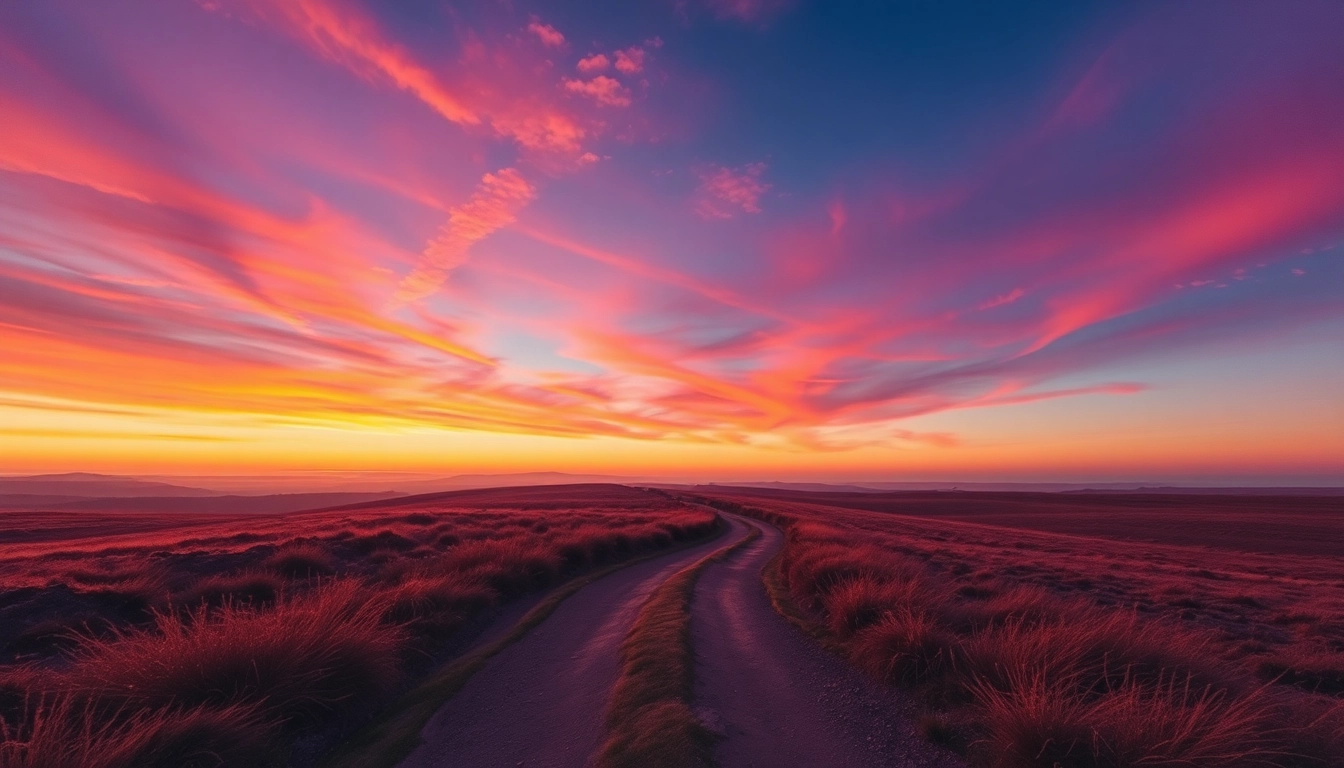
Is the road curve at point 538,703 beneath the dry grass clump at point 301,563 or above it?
beneath

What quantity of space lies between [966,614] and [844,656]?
9.93 feet

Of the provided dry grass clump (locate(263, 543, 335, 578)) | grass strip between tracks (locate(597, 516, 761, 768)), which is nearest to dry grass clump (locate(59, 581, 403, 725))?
grass strip between tracks (locate(597, 516, 761, 768))

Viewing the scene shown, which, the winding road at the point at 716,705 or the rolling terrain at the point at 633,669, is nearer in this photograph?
the rolling terrain at the point at 633,669

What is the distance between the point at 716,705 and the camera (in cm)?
838

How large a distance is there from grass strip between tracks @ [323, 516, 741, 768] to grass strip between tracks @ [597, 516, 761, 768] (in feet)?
9.20

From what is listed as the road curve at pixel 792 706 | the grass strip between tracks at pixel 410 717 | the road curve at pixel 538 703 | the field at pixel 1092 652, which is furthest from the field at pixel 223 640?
the field at pixel 1092 652

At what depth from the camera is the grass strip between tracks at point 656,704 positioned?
22.1ft

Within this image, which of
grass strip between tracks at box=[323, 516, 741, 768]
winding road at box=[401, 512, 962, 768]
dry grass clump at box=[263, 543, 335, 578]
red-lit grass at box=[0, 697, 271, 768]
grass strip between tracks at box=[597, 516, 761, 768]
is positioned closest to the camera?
red-lit grass at box=[0, 697, 271, 768]

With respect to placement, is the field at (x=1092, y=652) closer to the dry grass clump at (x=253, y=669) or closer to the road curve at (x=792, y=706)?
the road curve at (x=792, y=706)

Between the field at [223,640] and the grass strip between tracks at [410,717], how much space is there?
0.40 metres

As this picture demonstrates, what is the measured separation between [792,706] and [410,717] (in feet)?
19.5

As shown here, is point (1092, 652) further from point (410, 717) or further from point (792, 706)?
point (410, 717)

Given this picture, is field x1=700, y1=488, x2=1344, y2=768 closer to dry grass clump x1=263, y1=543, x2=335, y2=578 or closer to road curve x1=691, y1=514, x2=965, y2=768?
road curve x1=691, y1=514, x2=965, y2=768

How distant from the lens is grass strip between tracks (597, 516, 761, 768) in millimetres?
6734
